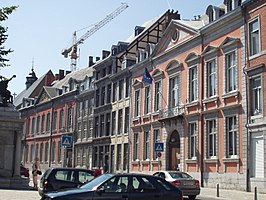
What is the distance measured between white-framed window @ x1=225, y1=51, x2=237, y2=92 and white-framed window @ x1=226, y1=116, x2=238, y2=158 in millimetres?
2052

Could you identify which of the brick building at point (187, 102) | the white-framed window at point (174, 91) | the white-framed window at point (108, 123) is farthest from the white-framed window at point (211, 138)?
the white-framed window at point (108, 123)

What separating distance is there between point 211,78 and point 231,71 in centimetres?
253

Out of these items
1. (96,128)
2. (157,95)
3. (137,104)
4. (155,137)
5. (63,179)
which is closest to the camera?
(63,179)

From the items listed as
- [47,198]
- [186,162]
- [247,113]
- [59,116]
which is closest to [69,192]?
[47,198]

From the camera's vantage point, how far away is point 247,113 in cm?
2783

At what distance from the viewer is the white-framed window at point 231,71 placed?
1170 inches

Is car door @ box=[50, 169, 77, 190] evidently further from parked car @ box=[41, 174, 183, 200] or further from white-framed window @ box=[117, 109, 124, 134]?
white-framed window @ box=[117, 109, 124, 134]

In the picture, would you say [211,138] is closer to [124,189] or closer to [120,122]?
[120,122]

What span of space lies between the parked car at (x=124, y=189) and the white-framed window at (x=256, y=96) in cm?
1575

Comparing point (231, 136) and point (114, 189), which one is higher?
point (231, 136)

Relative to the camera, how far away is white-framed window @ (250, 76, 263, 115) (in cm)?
2702

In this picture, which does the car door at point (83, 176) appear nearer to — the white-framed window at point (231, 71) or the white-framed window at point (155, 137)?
the white-framed window at point (231, 71)

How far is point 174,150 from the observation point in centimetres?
3697

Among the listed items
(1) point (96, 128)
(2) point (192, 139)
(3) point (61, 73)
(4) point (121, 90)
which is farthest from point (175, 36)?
(3) point (61, 73)
